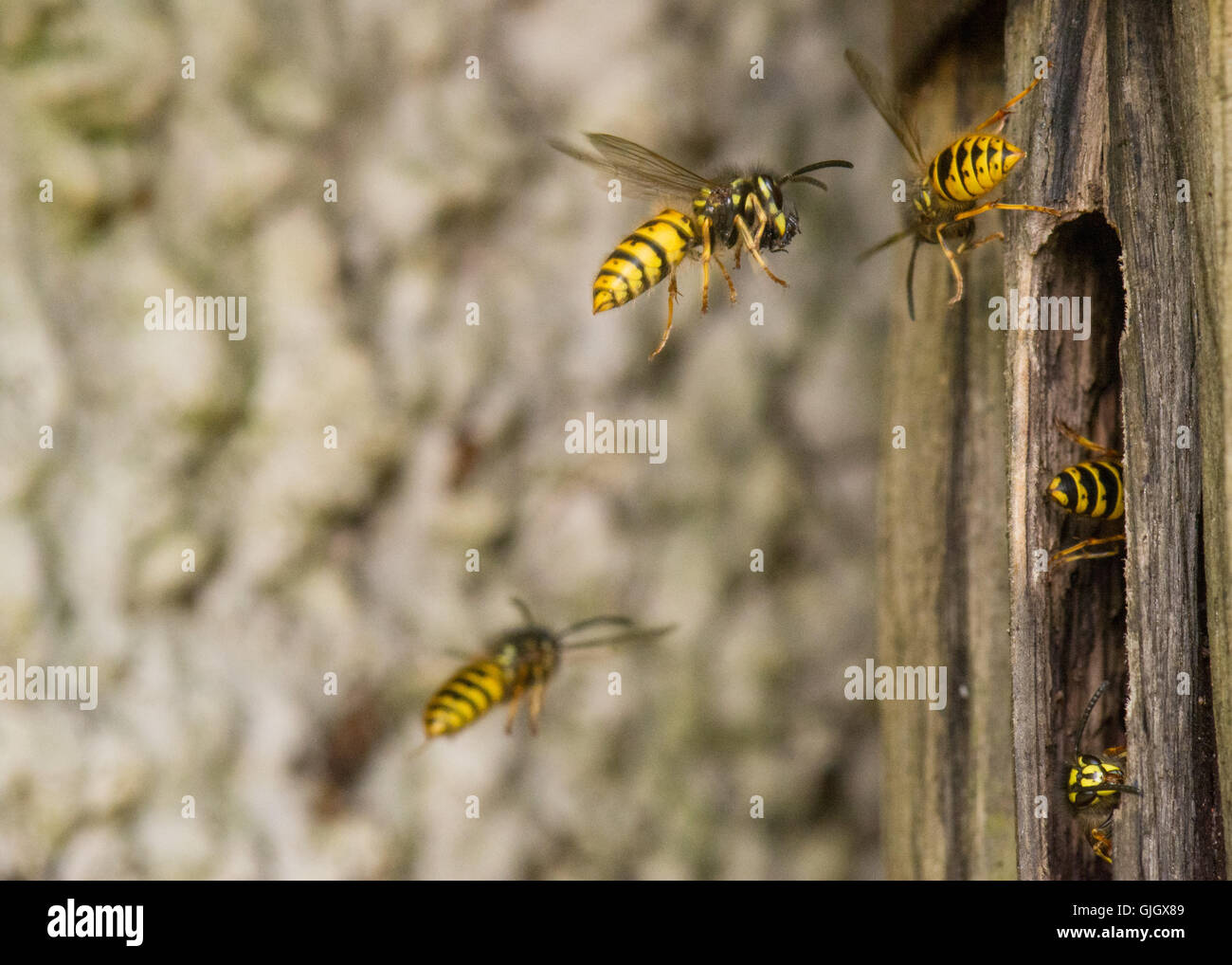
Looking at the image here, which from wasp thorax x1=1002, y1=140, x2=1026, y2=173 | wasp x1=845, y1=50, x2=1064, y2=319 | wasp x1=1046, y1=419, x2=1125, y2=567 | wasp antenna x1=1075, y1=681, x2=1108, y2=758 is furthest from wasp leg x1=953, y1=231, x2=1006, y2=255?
wasp antenna x1=1075, y1=681, x2=1108, y2=758

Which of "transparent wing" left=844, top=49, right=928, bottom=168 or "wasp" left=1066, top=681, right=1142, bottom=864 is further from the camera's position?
"transparent wing" left=844, top=49, right=928, bottom=168

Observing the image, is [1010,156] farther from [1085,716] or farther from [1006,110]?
[1085,716]

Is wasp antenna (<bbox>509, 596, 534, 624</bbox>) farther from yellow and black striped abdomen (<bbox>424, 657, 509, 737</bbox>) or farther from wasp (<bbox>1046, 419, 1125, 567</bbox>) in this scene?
wasp (<bbox>1046, 419, 1125, 567</bbox>)

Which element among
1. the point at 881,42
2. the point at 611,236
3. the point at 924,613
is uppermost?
the point at 881,42

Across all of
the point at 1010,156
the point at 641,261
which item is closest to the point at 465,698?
the point at 641,261

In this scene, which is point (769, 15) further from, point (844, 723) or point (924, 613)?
point (844, 723)

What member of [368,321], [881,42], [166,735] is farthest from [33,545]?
[881,42]
